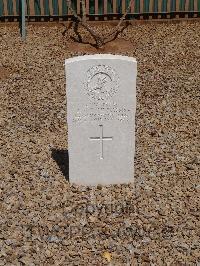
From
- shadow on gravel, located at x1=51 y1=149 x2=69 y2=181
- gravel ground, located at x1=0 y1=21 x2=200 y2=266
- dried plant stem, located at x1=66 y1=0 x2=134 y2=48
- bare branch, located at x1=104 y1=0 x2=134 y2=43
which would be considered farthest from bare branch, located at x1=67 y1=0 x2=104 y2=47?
shadow on gravel, located at x1=51 y1=149 x2=69 y2=181

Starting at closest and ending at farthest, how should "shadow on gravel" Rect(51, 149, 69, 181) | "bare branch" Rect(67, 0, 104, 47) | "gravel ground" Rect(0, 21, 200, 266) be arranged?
1. "gravel ground" Rect(0, 21, 200, 266)
2. "shadow on gravel" Rect(51, 149, 69, 181)
3. "bare branch" Rect(67, 0, 104, 47)

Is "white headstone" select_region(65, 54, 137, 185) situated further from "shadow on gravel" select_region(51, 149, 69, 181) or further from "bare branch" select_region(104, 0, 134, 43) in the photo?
"bare branch" select_region(104, 0, 134, 43)

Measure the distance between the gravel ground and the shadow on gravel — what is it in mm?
15

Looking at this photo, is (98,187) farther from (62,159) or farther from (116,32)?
(116,32)

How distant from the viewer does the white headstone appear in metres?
5.71

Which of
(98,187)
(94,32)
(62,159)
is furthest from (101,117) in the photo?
(94,32)

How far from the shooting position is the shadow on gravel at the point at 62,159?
6.74m

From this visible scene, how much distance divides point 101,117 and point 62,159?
126 cm

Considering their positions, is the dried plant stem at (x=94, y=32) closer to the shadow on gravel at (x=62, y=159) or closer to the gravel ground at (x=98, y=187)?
the gravel ground at (x=98, y=187)

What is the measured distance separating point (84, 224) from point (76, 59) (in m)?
1.93

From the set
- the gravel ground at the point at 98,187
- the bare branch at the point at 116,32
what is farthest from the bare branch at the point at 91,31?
the gravel ground at the point at 98,187

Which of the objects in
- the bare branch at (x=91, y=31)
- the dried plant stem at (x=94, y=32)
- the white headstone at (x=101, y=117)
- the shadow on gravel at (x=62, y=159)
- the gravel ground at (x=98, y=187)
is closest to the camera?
the gravel ground at (x=98, y=187)

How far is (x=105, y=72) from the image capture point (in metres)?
5.73

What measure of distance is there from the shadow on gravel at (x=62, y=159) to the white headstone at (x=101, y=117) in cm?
33
